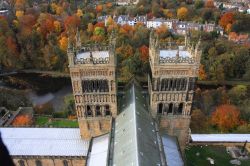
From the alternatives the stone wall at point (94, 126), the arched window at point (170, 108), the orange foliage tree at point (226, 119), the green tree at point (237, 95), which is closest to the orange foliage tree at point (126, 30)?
the green tree at point (237, 95)

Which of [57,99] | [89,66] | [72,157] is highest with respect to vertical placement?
[89,66]

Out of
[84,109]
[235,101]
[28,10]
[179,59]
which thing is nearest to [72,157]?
[84,109]

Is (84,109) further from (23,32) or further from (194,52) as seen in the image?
(23,32)

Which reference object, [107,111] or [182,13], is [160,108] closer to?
[107,111]

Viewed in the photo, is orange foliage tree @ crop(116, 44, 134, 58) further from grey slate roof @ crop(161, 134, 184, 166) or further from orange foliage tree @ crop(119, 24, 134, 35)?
grey slate roof @ crop(161, 134, 184, 166)

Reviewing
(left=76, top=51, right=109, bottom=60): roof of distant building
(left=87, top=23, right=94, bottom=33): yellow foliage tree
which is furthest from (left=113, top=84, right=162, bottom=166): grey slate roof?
(left=87, top=23, right=94, bottom=33): yellow foliage tree

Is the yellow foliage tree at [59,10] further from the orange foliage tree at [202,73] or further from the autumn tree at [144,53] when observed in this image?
the orange foliage tree at [202,73]

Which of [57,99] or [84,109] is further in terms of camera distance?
[57,99]
